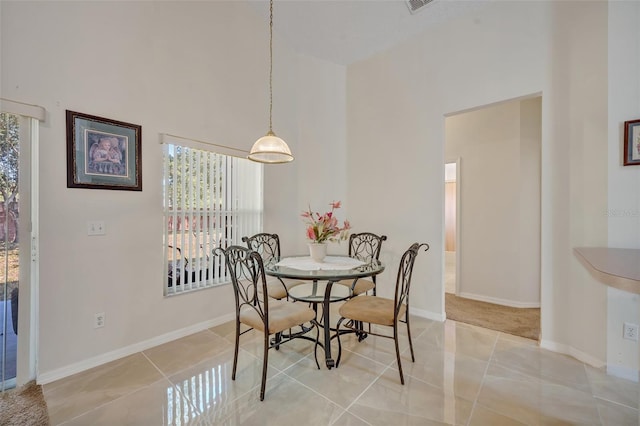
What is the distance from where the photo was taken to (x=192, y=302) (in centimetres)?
289

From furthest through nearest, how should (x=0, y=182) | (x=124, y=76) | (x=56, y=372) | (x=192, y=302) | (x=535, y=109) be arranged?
(x=535, y=109)
(x=192, y=302)
(x=124, y=76)
(x=56, y=372)
(x=0, y=182)

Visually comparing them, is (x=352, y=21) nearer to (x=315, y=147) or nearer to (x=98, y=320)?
(x=315, y=147)

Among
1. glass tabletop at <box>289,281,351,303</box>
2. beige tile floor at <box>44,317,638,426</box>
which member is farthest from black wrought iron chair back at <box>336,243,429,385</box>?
beige tile floor at <box>44,317,638,426</box>

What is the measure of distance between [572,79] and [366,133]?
7.02ft

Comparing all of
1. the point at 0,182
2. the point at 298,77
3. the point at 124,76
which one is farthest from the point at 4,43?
the point at 298,77

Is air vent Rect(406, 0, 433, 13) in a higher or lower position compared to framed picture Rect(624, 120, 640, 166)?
higher

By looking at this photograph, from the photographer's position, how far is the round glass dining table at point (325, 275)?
2.11 meters

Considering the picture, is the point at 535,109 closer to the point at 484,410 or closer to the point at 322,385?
the point at 484,410

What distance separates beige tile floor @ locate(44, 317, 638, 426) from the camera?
5.51ft

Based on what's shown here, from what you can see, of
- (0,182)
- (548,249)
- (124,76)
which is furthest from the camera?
(548,249)

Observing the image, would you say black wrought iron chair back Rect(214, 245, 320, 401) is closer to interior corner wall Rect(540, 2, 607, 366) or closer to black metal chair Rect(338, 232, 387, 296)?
black metal chair Rect(338, 232, 387, 296)

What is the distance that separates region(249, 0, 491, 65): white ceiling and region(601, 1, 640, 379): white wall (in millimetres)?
1250

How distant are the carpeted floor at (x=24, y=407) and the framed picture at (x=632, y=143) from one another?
4302 mm

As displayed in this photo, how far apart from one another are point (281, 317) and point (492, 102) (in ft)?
9.64
